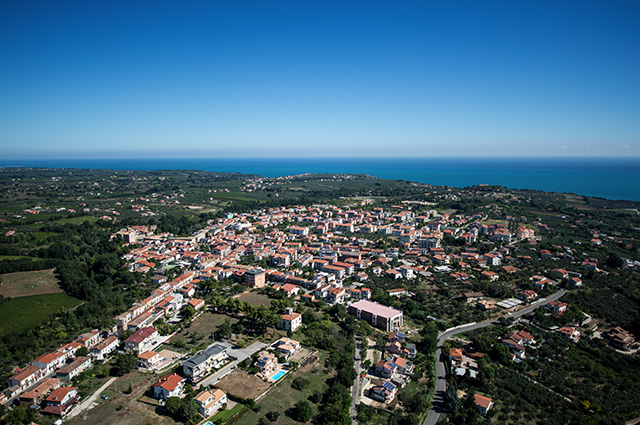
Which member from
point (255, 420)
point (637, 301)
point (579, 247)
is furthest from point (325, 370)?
point (579, 247)

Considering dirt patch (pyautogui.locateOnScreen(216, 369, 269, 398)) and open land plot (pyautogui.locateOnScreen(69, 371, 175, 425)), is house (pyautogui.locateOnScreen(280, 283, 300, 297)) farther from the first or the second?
open land plot (pyautogui.locateOnScreen(69, 371, 175, 425))

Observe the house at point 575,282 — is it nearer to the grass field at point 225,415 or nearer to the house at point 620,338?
the house at point 620,338

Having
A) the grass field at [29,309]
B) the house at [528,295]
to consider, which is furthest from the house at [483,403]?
the grass field at [29,309]

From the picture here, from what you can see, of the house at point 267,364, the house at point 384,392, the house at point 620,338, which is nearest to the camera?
the house at point 384,392

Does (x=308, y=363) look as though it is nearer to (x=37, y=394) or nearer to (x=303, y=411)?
(x=303, y=411)

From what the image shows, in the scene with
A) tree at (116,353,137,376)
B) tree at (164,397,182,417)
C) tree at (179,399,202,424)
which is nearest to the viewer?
tree at (179,399,202,424)

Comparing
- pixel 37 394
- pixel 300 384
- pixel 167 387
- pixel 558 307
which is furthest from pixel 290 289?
pixel 558 307

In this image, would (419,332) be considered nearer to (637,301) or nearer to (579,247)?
(637,301)

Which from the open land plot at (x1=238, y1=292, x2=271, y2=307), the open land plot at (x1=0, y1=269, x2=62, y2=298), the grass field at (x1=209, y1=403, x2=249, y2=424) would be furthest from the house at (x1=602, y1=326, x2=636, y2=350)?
the open land plot at (x1=0, y1=269, x2=62, y2=298)
